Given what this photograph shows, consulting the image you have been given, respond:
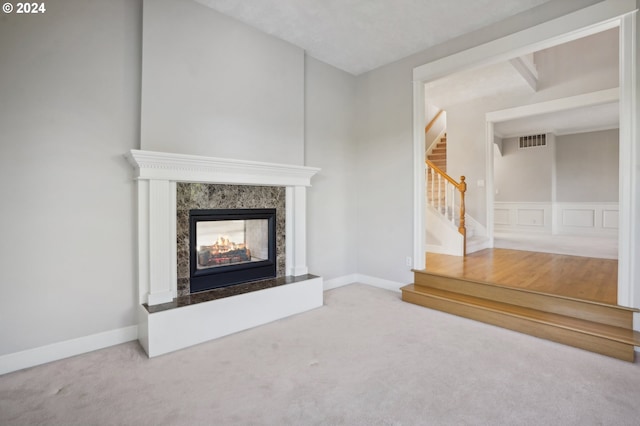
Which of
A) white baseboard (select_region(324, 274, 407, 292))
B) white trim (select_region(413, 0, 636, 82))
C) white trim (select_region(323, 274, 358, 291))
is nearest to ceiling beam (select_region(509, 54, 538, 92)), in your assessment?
white trim (select_region(413, 0, 636, 82))

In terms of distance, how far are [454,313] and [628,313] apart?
50.3 inches

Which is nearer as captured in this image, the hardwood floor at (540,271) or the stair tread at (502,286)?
the stair tread at (502,286)

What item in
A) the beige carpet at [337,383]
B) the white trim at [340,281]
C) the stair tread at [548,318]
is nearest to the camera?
the beige carpet at [337,383]

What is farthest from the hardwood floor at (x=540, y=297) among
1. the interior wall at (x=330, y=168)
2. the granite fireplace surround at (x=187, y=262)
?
the granite fireplace surround at (x=187, y=262)

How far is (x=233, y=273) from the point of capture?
3.05 m

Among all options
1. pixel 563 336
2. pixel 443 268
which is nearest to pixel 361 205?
pixel 443 268

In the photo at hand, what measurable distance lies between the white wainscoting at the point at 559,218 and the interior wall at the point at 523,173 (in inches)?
8.8

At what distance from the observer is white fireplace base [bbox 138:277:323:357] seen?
2.31m

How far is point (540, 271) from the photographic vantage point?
12.1 ft

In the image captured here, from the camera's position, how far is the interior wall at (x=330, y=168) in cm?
391

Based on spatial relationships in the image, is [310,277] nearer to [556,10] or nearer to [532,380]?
[532,380]

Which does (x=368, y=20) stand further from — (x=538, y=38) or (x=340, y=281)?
(x=340, y=281)

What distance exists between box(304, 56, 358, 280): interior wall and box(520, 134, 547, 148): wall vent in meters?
6.03

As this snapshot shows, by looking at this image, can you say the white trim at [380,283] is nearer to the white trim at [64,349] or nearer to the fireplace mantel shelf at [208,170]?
the fireplace mantel shelf at [208,170]
